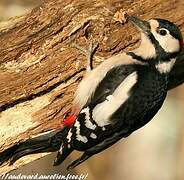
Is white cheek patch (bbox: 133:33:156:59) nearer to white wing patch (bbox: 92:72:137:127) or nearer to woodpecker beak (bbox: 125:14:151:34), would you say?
woodpecker beak (bbox: 125:14:151:34)

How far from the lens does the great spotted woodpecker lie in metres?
3.46

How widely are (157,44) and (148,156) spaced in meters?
1.44

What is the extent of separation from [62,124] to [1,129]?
33 centimetres

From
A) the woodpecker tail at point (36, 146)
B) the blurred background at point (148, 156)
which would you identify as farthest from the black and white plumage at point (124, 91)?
the blurred background at point (148, 156)

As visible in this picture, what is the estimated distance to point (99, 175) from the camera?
476 cm

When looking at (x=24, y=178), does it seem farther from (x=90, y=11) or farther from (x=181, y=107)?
(x=90, y=11)

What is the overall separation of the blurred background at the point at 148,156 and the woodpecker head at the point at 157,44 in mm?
954

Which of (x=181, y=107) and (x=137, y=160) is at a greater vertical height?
(x=181, y=107)

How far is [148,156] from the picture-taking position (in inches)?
194

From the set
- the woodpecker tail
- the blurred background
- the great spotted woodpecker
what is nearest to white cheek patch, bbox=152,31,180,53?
the great spotted woodpecker

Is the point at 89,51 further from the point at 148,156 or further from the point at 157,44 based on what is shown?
the point at 148,156

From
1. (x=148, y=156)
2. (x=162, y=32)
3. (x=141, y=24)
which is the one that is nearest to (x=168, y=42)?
(x=162, y=32)

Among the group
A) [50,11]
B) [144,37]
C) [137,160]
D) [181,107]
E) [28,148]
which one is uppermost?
[50,11]

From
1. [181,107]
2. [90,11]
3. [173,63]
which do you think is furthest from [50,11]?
[181,107]
